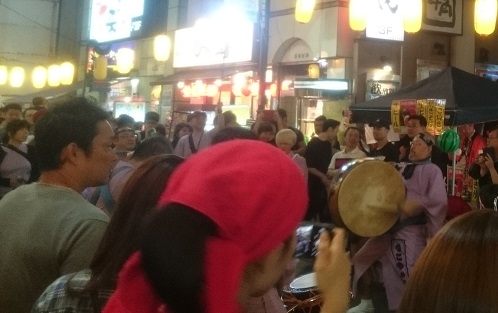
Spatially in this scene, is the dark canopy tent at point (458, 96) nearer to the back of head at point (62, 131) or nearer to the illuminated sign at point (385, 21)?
the illuminated sign at point (385, 21)

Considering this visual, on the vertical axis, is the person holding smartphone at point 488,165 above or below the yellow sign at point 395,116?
below

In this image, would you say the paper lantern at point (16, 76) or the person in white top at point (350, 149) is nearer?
the person in white top at point (350, 149)

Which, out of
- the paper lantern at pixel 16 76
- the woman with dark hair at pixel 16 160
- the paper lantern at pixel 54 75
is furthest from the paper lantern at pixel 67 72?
the woman with dark hair at pixel 16 160

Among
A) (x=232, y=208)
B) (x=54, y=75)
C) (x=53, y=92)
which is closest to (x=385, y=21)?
(x=232, y=208)

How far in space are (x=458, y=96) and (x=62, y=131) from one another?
22.5 feet

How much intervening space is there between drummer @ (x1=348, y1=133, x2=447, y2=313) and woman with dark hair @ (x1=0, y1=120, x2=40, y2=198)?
379cm

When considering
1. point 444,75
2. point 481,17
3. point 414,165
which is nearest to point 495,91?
point 444,75

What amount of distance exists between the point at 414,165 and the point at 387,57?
36.6 feet

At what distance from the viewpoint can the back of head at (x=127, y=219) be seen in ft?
6.16

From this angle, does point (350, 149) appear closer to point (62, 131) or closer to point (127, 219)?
point (62, 131)

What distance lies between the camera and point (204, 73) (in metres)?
21.9

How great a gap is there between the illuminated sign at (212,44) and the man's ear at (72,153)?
1656 cm

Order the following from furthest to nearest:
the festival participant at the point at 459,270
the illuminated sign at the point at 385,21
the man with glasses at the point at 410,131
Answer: the illuminated sign at the point at 385,21, the man with glasses at the point at 410,131, the festival participant at the point at 459,270

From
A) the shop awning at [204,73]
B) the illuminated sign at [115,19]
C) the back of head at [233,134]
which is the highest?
the illuminated sign at [115,19]
